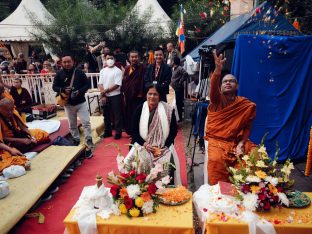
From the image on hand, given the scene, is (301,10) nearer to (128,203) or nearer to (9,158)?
(9,158)

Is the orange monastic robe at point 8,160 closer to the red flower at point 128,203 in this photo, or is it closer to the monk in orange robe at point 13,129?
the monk in orange robe at point 13,129

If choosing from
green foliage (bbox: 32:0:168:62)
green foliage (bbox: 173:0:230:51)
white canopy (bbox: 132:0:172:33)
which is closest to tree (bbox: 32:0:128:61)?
green foliage (bbox: 32:0:168:62)

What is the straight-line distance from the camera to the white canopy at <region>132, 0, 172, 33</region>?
615 inches

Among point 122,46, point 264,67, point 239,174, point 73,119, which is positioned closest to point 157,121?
point 239,174

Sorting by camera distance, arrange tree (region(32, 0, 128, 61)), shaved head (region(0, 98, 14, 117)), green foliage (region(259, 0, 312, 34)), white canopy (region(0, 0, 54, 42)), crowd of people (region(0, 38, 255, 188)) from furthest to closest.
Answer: white canopy (region(0, 0, 54, 42))
tree (region(32, 0, 128, 61))
green foliage (region(259, 0, 312, 34))
shaved head (region(0, 98, 14, 117))
crowd of people (region(0, 38, 255, 188))

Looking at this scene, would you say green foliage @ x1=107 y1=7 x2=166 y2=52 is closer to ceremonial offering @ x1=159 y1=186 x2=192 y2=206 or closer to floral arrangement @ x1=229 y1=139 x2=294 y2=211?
ceremonial offering @ x1=159 y1=186 x2=192 y2=206

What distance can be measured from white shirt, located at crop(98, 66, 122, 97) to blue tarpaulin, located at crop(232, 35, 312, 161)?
2529 millimetres

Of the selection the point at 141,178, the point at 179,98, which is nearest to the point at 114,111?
the point at 179,98

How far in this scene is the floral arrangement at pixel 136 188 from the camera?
2.46 m

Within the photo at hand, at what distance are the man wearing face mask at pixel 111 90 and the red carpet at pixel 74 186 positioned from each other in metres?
0.50

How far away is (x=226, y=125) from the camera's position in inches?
149

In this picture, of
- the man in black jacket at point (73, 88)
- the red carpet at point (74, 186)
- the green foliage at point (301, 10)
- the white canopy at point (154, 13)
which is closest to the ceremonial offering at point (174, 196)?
the red carpet at point (74, 186)

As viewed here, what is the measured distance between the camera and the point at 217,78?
3555 mm

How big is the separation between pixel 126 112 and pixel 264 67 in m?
3.01
